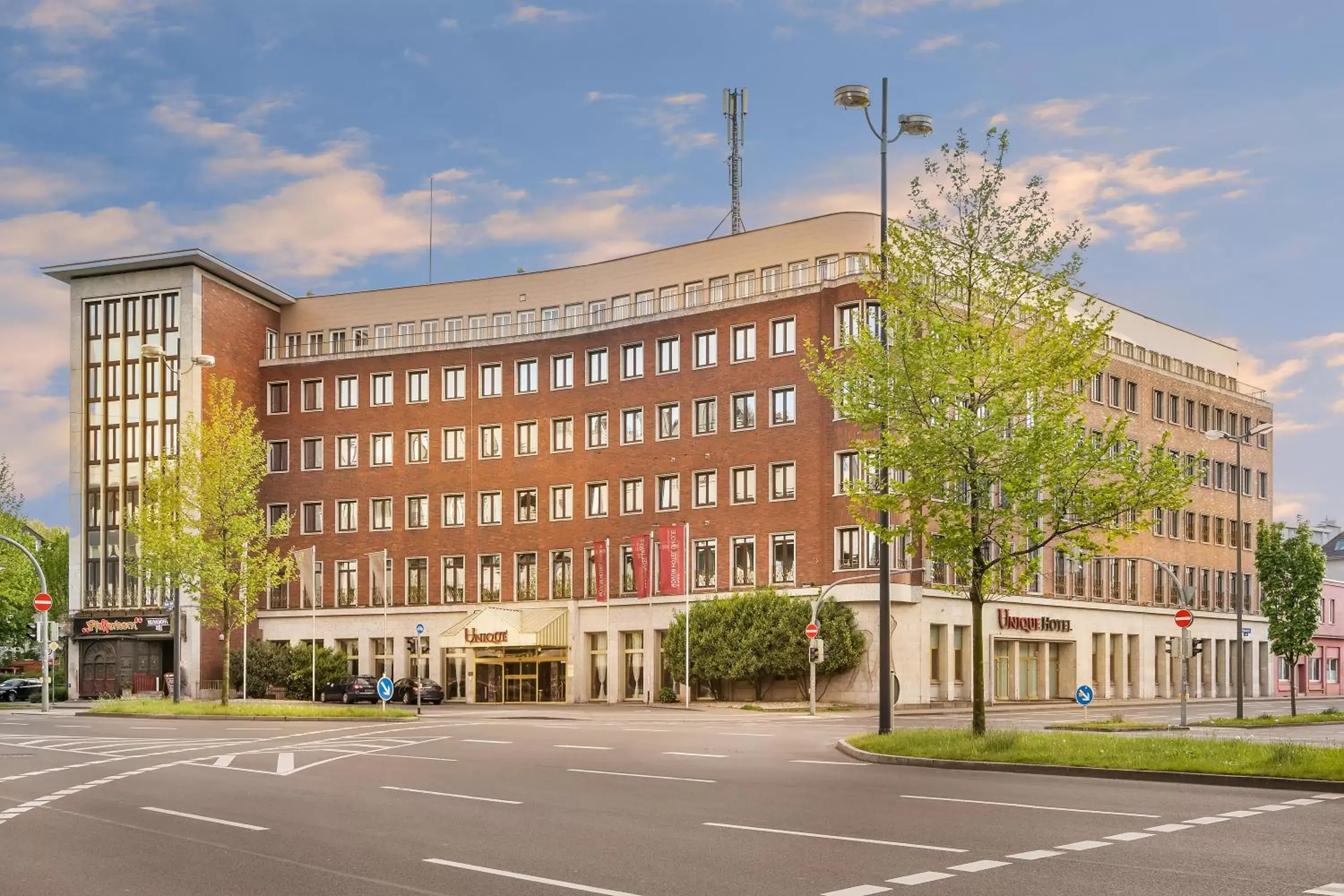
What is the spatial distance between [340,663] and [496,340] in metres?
18.2

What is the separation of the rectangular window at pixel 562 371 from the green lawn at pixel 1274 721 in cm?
3574

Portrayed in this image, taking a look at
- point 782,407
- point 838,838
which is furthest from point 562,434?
point 838,838

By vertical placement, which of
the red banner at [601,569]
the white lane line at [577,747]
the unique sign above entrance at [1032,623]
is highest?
the red banner at [601,569]

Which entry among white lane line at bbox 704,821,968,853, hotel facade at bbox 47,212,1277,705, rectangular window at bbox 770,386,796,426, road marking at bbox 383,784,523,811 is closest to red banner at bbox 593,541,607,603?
hotel facade at bbox 47,212,1277,705

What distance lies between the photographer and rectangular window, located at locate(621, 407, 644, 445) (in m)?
67.4

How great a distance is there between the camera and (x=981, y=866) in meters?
12.1

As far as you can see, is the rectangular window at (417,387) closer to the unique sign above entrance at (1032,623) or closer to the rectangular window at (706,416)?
the rectangular window at (706,416)

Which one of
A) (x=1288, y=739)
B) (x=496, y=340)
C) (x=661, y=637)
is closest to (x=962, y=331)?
(x=1288, y=739)

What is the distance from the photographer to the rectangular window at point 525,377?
7150 centimetres

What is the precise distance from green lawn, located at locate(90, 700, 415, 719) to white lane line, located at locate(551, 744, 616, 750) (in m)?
14.0

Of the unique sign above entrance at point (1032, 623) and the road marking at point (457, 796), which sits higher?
the road marking at point (457, 796)

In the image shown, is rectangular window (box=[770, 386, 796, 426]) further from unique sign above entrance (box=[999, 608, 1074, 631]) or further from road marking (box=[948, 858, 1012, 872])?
road marking (box=[948, 858, 1012, 872])

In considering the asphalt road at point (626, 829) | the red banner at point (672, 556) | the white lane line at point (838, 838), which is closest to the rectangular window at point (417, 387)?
the red banner at point (672, 556)

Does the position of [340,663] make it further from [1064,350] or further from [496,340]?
[1064,350]
